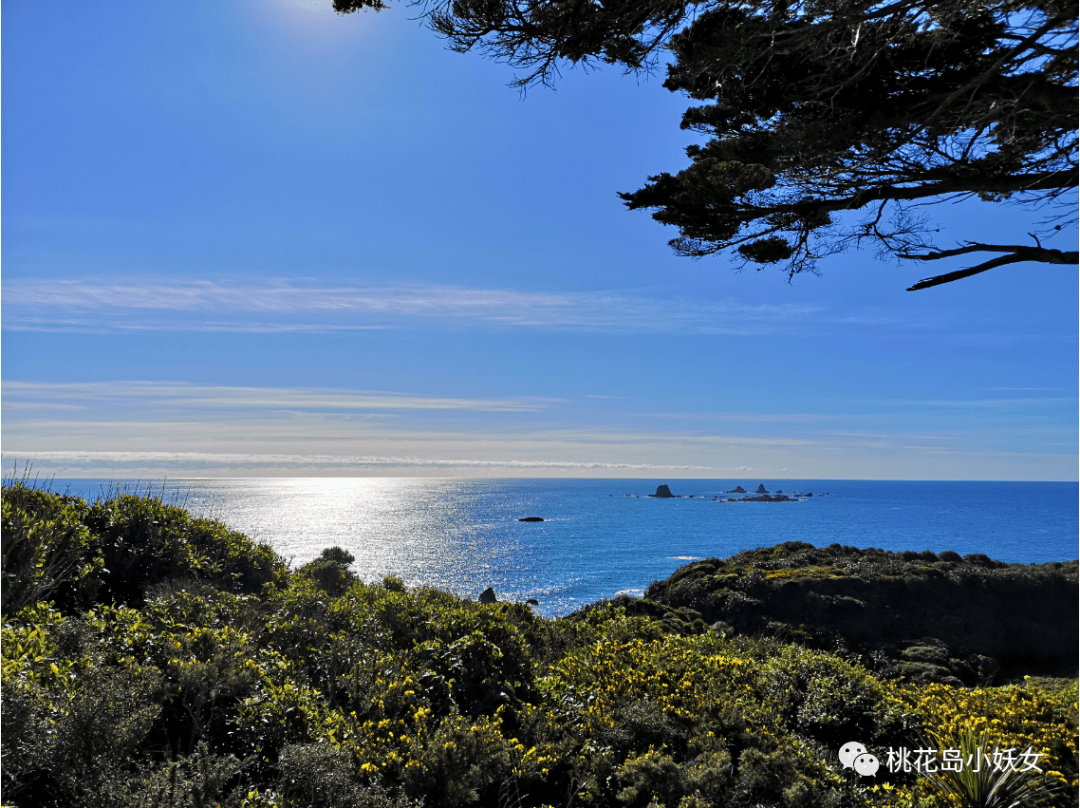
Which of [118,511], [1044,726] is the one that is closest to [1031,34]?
[1044,726]

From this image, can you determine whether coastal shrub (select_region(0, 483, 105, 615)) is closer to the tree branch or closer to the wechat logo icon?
the wechat logo icon

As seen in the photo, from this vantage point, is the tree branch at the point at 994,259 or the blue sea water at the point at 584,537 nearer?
the tree branch at the point at 994,259

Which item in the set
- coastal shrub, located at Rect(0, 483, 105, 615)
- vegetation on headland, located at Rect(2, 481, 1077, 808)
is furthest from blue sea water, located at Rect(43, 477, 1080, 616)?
vegetation on headland, located at Rect(2, 481, 1077, 808)

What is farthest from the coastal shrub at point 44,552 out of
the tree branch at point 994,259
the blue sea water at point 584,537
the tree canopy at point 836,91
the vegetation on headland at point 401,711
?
the blue sea water at point 584,537

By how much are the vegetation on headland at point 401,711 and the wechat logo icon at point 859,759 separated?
10 centimetres

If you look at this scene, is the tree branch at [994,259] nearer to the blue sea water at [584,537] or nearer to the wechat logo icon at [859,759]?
the wechat logo icon at [859,759]

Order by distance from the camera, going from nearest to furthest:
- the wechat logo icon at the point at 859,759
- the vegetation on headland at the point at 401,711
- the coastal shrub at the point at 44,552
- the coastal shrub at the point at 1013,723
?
the vegetation on headland at the point at 401,711, the coastal shrub at the point at 1013,723, the wechat logo icon at the point at 859,759, the coastal shrub at the point at 44,552

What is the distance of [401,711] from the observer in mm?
5742

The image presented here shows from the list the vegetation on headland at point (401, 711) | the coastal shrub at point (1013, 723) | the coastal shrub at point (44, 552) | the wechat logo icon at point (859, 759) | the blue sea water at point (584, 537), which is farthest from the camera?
the blue sea water at point (584, 537)

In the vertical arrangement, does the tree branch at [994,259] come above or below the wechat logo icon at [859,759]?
above

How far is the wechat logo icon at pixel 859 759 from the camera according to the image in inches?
208

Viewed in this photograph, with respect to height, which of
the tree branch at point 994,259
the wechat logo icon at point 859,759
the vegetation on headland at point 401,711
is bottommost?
the wechat logo icon at point 859,759

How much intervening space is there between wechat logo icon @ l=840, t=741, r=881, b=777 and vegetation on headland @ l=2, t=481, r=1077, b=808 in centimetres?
10

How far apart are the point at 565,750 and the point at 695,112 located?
Answer: 27.6ft
